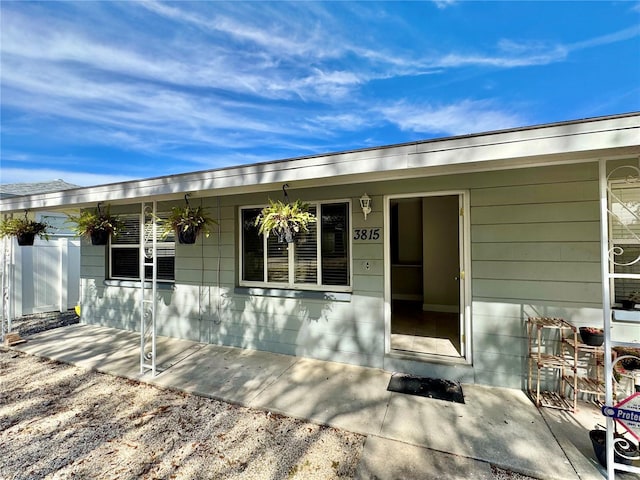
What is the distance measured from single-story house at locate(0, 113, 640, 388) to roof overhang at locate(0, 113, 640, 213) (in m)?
0.01

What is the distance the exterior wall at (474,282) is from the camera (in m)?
2.80

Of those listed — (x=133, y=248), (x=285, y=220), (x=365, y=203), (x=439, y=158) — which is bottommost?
(x=133, y=248)

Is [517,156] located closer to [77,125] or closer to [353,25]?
[353,25]

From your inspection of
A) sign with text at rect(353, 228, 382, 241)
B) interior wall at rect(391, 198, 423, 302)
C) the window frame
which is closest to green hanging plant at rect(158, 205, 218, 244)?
the window frame

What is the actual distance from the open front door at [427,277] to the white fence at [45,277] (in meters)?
7.81

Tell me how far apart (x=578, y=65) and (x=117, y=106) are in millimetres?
13942

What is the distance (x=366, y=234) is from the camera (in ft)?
11.8

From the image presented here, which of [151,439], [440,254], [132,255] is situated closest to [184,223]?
[151,439]

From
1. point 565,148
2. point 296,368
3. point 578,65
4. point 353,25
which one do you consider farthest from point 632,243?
Answer: point 578,65

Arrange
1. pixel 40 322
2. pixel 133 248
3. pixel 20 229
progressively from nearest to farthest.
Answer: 1. pixel 20 229
2. pixel 133 248
3. pixel 40 322

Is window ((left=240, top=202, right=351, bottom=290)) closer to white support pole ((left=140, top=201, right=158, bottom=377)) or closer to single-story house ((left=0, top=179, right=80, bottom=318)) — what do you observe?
Result: white support pole ((left=140, top=201, right=158, bottom=377))

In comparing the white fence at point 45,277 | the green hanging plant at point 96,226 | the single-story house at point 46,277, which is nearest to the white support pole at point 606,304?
the green hanging plant at point 96,226

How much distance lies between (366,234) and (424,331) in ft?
7.07

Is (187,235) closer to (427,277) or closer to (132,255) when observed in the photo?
(132,255)
